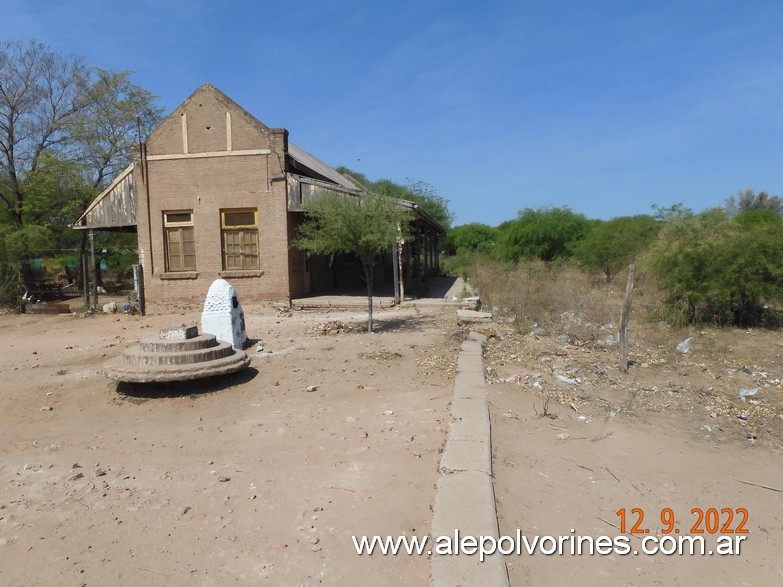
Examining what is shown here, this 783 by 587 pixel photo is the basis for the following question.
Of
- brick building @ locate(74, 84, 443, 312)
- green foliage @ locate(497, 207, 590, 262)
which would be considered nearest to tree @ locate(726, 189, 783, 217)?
green foliage @ locate(497, 207, 590, 262)

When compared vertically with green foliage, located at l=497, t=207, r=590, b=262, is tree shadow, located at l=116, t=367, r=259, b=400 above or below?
below

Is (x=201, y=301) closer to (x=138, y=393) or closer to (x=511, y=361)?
(x=138, y=393)

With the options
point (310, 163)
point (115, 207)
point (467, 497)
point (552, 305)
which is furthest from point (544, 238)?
point (467, 497)

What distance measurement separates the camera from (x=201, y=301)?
15328 mm

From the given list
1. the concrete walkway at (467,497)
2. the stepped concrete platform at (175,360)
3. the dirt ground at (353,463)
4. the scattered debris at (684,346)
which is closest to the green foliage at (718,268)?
the scattered debris at (684,346)

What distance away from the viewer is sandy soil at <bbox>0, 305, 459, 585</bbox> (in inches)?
117

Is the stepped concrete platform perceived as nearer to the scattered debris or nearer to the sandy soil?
the sandy soil

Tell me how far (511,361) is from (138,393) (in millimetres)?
5582

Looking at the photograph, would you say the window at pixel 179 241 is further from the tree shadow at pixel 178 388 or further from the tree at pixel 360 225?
the tree shadow at pixel 178 388

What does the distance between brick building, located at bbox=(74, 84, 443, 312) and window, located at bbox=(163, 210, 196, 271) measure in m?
0.03

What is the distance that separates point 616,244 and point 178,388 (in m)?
16.9

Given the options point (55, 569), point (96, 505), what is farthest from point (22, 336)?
point (55, 569)

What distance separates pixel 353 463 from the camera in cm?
430

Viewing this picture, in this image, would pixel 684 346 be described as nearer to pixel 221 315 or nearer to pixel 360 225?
pixel 360 225
